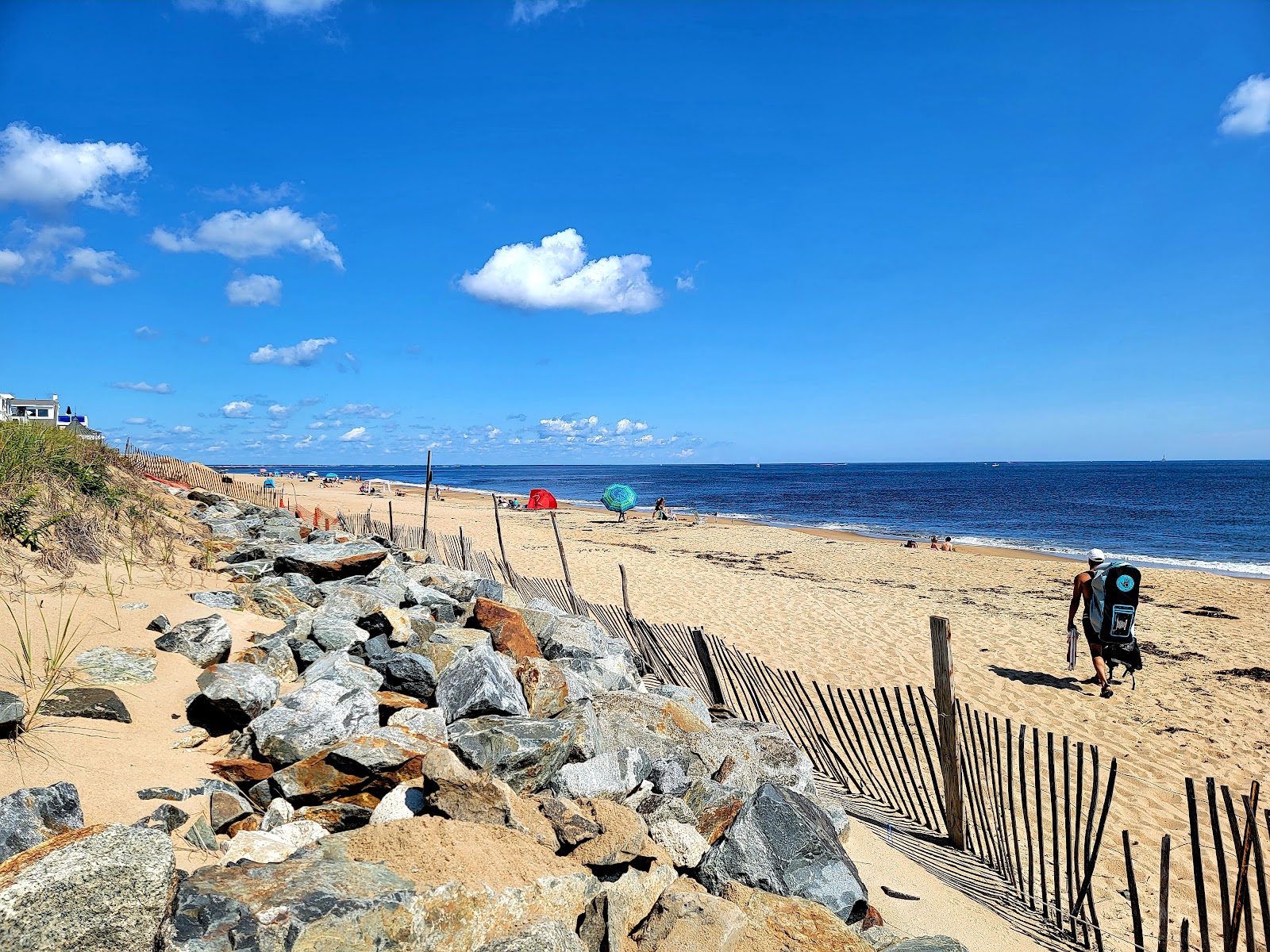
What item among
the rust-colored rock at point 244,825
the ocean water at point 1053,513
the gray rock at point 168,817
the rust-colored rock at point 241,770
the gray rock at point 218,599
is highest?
the gray rock at point 218,599

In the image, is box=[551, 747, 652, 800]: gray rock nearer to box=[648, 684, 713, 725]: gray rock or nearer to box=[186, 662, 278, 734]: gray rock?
box=[648, 684, 713, 725]: gray rock

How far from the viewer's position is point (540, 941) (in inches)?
82.9

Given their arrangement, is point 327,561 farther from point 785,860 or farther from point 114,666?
point 785,860

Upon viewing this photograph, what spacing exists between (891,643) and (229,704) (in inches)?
396

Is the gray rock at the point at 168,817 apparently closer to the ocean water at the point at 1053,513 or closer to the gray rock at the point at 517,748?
the gray rock at the point at 517,748

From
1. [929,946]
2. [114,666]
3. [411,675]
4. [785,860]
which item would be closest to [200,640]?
[114,666]

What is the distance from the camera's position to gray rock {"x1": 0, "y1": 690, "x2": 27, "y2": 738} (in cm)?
288

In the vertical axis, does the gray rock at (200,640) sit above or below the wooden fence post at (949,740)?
above

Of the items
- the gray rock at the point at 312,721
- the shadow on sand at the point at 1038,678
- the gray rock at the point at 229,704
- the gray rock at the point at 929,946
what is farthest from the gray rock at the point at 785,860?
the shadow on sand at the point at 1038,678

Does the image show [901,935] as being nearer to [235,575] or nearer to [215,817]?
[215,817]

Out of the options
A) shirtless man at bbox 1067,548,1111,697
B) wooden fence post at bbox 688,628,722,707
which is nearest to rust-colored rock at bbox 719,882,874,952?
wooden fence post at bbox 688,628,722,707

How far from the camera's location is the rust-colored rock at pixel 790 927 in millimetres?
2438

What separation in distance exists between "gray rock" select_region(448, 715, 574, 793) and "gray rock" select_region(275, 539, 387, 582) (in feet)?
15.1

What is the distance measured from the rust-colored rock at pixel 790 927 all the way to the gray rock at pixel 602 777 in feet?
2.80
